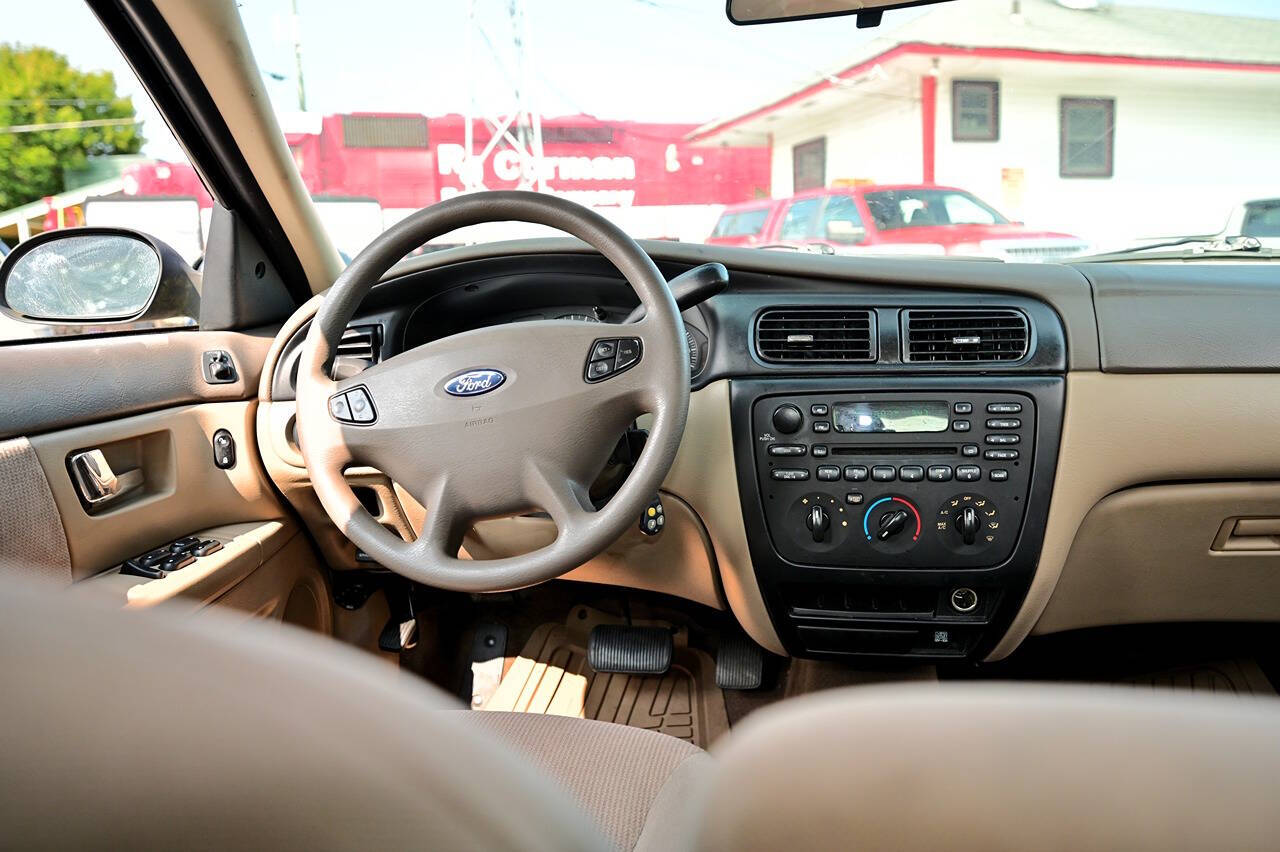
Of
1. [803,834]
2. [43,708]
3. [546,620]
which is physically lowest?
[546,620]

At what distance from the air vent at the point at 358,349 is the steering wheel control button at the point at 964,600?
1.30 m

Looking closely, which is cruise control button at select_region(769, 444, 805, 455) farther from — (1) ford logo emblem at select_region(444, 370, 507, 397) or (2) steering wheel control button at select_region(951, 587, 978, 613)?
(1) ford logo emblem at select_region(444, 370, 507, 397)

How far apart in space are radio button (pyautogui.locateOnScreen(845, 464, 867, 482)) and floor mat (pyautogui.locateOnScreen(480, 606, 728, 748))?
31.7 inches

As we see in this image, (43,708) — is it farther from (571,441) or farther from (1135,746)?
(571,441)

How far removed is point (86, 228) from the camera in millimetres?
2137

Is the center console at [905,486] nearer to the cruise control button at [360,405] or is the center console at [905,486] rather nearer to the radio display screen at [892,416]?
the radio display screen at [892,416]

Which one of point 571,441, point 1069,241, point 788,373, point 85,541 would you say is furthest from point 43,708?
point 1069,241

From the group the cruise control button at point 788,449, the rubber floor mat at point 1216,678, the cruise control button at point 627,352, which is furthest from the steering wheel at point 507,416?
the rubber floor mat at point 1216,678

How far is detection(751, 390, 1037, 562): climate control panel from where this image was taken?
1.94m

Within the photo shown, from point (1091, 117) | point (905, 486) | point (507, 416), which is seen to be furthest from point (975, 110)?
point (507, 416)

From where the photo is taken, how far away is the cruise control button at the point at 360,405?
5.65 feet

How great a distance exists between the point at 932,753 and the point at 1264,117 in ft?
7.78

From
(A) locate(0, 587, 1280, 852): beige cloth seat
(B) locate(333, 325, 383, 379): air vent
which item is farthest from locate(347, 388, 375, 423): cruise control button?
(A) locate(0, 587, 1280, 852): beige cloth seat

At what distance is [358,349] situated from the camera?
2.07 meters
